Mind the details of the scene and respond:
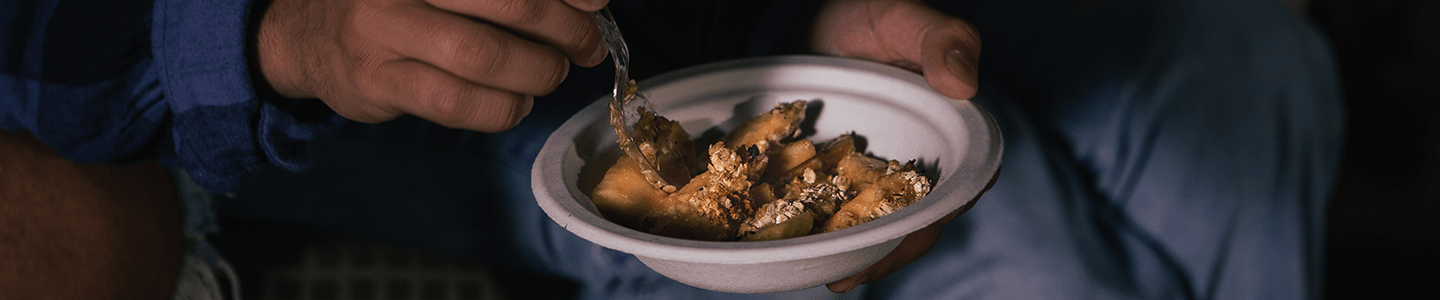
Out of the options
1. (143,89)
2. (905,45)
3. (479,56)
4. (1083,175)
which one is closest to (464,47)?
(479,56)

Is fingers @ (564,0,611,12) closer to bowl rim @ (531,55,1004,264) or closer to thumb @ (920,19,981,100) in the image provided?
bowl rim @ (531,55,1004,264)

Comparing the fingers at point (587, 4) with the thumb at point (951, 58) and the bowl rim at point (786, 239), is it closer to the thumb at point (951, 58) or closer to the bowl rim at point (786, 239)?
the bowl rim at point (786, 239)

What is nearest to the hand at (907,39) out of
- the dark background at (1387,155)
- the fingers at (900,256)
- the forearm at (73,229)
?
the fingers at (900,256)

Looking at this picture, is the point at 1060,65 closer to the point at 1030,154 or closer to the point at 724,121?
the point at 1030,154

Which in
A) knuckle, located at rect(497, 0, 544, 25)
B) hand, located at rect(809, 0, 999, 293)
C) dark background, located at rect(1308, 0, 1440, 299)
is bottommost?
dark background, located at rect(1308, 0, 1440, 299)

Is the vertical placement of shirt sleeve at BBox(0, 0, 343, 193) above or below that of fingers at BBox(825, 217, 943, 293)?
above

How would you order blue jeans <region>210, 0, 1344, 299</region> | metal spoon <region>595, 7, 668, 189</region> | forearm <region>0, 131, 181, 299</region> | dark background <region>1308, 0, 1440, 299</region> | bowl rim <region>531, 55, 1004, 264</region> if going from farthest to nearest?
1. dark background <region>1308, 0, 1440, 299</region>
2. blue jeans <region>210, 0, 1344, 299</region>
3. forearm <region>0, 131, 181, 299</region>
4. metal spoon <region>595, 7, 668, 189</region>
5. bowl rim <region>531, 55, 1004, 264</region>

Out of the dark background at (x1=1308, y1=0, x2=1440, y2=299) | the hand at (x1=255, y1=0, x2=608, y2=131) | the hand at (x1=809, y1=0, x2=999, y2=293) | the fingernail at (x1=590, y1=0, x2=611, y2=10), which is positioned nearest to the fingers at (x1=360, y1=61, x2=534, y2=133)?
the hand at (x1=255, y1=0, x2=608, y2=131)

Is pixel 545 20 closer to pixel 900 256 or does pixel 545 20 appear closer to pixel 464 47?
pixel 464 47
